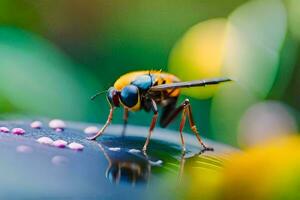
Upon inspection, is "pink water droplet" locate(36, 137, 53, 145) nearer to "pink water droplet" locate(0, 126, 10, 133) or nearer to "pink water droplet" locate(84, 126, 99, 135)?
"pink water droplet" locate(0, 126, 10, 133)

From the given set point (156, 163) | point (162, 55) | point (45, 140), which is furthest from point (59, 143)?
point (162, 55)

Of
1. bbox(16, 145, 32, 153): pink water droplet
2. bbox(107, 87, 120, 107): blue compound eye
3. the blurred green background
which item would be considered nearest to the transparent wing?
bbox(107, 87, 120, 107): blue compound eye

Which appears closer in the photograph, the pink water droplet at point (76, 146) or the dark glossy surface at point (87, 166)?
the dark glossy surface at point (87, 166)

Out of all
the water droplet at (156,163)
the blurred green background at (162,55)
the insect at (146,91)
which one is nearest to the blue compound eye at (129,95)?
the insect at (146,91)

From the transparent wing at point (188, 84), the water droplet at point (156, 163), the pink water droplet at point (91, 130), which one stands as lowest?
the pink water droplet at point (91, 130)

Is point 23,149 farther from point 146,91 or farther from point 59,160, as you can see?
point 146,91

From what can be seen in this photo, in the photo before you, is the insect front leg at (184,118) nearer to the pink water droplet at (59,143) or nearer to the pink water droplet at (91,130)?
the pink water droplet at (91,130)
